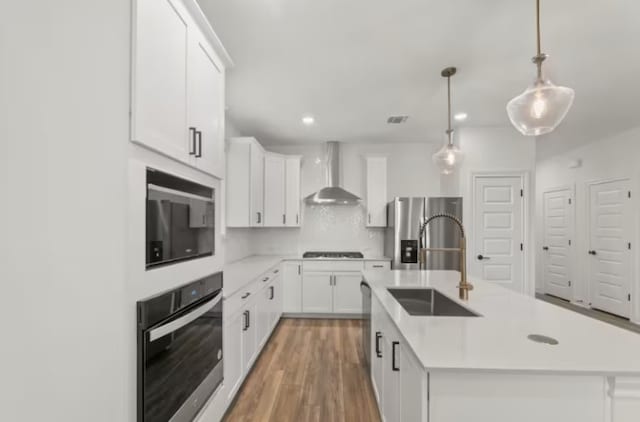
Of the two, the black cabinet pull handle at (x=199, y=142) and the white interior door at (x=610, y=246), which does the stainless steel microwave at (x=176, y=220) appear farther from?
the white interior door at (x=610, y=246)

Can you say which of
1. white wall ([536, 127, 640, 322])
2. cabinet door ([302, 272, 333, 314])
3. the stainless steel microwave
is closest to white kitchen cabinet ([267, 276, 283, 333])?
cabinet door ([302, 272, 333, 314])

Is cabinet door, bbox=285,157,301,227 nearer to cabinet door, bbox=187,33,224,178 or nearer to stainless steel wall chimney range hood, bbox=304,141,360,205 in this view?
stainless steel wall chimney range hood, bbox=304,141,360,205

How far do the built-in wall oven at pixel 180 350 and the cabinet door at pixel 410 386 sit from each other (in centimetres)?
100

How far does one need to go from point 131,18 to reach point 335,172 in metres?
3.72

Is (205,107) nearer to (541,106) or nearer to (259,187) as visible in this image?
(541,106)

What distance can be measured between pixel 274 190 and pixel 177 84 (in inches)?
114

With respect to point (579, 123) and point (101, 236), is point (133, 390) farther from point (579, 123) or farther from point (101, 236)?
point (579, 123)

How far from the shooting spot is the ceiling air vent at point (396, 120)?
3.65 meters

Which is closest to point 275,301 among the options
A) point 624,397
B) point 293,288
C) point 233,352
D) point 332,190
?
point 293,288

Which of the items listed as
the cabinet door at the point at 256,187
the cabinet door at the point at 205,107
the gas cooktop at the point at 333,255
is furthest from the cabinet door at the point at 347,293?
the cabinet door at the point at 205,107

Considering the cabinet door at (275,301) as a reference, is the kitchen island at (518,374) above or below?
above

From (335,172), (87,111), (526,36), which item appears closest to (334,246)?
(335,172)

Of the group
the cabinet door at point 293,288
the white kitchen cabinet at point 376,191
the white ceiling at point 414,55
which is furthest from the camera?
the white kitchen cabinet at point 376,191

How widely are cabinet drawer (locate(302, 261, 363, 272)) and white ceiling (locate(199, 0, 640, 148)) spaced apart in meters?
2.01
